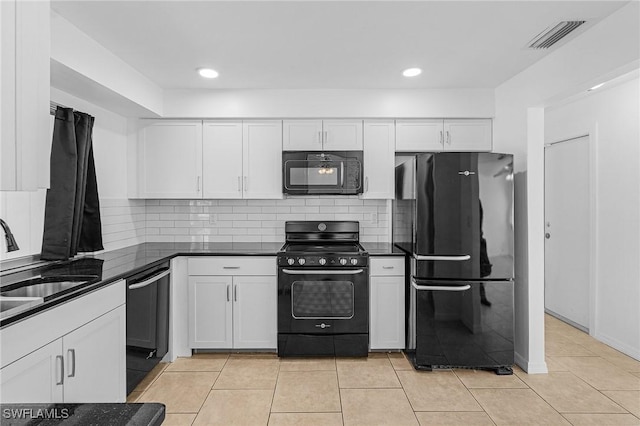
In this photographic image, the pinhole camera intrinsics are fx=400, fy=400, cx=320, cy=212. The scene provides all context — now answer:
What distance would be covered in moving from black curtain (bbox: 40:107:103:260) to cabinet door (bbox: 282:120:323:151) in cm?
169

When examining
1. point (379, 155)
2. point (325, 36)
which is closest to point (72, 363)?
point (325, 36)

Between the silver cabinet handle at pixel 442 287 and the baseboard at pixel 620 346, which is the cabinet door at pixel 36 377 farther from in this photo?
the baseboard at pixel 620 346

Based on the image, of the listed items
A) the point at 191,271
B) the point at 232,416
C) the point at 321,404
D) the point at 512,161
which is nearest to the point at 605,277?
the point at 512,161

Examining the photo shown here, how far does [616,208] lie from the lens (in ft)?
11.9

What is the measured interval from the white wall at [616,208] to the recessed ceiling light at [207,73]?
3.55 metres

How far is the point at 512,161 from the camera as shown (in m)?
3.19

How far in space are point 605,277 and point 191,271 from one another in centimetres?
382

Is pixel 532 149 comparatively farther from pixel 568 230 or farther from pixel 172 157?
pixel 172 157

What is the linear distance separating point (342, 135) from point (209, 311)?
2.04 m

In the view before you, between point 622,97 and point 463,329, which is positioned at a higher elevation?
point 622,97

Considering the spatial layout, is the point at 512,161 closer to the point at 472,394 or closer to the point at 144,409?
the point at 472,394

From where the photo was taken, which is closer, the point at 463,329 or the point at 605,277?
the point at 463,329

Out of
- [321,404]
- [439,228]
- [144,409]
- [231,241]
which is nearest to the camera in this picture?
[144,409]

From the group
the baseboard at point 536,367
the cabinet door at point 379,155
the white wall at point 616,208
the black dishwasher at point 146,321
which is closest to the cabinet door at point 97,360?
the black dishwasher at point 146,321
